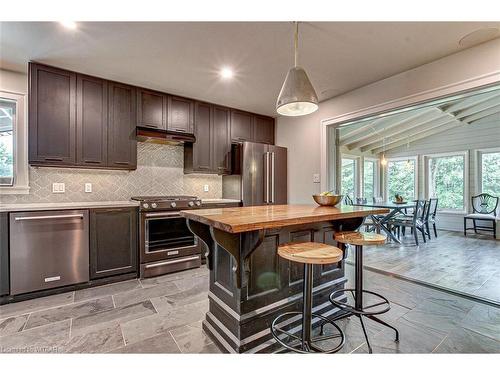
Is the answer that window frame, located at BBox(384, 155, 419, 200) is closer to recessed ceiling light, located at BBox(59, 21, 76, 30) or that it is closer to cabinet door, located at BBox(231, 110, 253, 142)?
cabinet door, located at BBox(231, 110, 253, 142)

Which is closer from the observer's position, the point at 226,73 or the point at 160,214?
the point at 226,73

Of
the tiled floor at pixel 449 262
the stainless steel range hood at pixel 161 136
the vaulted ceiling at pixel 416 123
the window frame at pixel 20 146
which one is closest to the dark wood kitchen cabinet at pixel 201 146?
the stainless steel range hood at pixel 161 136

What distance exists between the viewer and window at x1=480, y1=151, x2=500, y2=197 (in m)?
5.78

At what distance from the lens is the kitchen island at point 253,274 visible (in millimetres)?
1492

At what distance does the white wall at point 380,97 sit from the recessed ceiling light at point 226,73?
1605mm

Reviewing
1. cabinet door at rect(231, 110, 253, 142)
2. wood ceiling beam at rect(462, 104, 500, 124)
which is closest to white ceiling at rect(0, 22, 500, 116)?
cabinet door at rect(231, 110, 253, 142)

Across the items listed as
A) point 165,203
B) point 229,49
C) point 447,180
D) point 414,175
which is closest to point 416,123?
point 414,175

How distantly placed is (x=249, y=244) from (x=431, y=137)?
7800 millimetres

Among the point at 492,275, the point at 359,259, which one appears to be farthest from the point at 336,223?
the point at 492,275

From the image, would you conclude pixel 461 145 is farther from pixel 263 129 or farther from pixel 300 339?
pixel 300 339

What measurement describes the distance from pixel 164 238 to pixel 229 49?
2368mm

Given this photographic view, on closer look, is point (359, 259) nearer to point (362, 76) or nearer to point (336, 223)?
point (336, 223)

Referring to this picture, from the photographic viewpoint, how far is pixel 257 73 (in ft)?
9.45

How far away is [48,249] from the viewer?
250 cm
